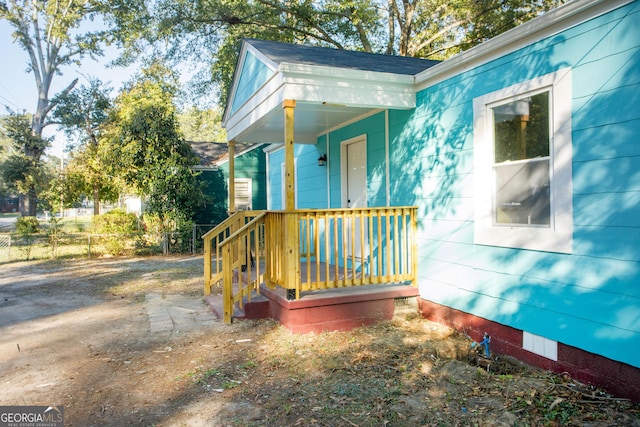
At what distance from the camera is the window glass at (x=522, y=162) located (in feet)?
12.5

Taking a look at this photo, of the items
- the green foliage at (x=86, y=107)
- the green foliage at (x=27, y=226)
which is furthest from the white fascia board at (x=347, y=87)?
the green foliage at (x=86, y=107)

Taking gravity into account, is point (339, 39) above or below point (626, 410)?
above

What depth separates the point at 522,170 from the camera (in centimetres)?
404

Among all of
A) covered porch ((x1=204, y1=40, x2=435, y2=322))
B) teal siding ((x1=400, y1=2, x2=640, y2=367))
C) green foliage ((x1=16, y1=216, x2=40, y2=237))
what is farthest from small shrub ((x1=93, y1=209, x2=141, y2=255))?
teal siding ((x1=400, y1=2, x2=640, y2=367))

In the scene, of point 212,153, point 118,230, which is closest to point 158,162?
point 118,230

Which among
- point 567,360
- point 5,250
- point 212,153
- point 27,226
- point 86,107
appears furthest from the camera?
point 86,107

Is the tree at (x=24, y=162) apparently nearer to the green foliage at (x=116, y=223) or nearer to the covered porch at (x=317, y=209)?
the green foliage at (x=116, y=223)

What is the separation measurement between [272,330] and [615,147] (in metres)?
3.78

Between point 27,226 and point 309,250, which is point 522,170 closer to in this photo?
point 309,250

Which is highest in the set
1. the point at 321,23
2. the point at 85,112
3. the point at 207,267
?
the point at 321,23

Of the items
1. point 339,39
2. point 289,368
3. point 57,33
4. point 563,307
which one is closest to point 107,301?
point 289,368

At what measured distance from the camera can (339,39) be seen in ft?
55.3

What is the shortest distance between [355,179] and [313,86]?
2.37 metres

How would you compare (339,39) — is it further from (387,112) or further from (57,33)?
(57,33)
